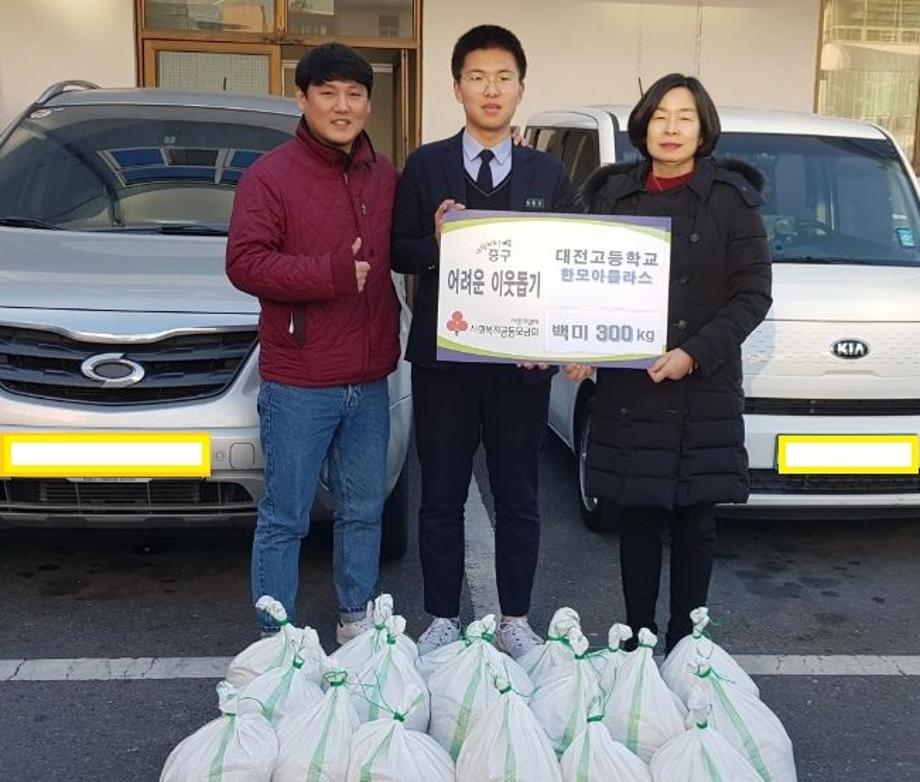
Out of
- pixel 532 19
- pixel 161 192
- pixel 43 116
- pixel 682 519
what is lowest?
pixel 682 519

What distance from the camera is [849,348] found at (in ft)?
13.2

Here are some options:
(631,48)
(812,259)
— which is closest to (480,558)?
(812,259)

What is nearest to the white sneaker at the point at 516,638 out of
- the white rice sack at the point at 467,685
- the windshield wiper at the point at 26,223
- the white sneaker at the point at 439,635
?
the white sneaker at the point at 439,635

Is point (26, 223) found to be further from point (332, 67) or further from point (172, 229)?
point (332, 67)

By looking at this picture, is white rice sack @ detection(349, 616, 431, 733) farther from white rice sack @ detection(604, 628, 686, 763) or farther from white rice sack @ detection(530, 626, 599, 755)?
white rice sack @ detection(604, 628, 686, 763)

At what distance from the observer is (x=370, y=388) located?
3199 mm

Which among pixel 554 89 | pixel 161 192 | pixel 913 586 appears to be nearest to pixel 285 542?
pixel 161 192

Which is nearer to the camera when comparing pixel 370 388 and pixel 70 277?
pixel 370 388

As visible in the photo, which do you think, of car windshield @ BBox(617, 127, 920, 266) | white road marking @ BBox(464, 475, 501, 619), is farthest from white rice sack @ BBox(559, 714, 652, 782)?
car windshield @ BBox(617, 127, 920, 266)

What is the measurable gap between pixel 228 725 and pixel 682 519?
4.60 ft

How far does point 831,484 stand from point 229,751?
2619mm

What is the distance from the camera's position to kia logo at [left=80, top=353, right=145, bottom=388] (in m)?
3.41

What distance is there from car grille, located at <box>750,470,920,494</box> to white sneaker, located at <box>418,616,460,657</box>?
53.5 inches

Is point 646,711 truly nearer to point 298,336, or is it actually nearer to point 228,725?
point 228,725
